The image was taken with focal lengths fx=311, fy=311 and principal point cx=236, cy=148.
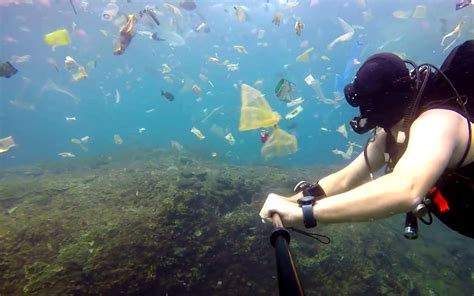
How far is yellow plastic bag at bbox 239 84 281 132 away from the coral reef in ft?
8.98

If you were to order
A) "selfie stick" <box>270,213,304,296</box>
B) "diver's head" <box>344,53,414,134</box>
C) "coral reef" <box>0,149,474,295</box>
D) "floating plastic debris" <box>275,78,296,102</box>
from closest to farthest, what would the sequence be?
"selfie stick" <box>270,213,304,296</box> → "diver's head" <box>344,53,414,134</box> → "coral reef" <box>0,149,474,295</box> → "floating plastic debris" <box>275,78,296,102</box>

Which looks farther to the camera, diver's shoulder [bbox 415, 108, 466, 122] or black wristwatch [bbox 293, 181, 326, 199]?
black wristwatch [bbox 293, 181, 326, 199]

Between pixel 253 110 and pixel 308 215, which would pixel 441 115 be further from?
pixel 253 110

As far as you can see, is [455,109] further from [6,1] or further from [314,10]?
[314,10]

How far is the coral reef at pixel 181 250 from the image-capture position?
5.16m

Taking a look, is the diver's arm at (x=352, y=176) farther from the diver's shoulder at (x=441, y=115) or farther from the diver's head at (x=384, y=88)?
the diver's shoulder at (x=441, y=115)

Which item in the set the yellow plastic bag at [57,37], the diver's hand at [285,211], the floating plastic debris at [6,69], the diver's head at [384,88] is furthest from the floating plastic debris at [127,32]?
the diver's hand at [285,211]

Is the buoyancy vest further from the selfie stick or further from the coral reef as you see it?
the coral reef

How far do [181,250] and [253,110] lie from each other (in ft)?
9.84

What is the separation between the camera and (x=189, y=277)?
Answer: 5457mm

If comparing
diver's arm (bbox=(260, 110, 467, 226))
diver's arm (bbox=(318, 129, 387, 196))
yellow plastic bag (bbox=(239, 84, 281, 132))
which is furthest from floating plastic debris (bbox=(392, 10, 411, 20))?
diver's arm (bbox=(260, 110, 467, 226))

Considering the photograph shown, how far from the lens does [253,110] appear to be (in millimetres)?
5094

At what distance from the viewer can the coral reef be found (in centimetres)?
516

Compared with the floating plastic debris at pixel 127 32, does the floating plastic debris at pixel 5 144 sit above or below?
below
